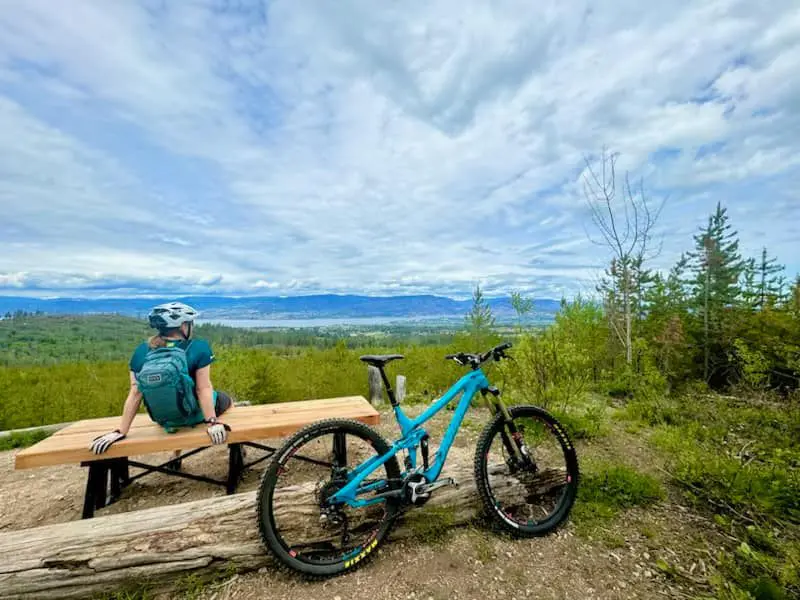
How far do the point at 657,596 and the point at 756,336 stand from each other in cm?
1373

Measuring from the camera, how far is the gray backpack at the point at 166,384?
273 centimetres

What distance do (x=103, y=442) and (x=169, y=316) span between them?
0.98 m

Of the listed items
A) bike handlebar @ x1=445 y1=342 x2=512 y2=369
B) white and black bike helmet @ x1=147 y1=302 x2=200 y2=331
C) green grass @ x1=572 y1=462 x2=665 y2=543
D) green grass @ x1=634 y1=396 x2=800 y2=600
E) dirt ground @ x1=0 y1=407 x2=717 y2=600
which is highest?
white and black bike helmet @ x1=147 y1=302 x2=200 y2=331

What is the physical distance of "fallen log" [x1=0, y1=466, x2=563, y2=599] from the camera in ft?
6.70

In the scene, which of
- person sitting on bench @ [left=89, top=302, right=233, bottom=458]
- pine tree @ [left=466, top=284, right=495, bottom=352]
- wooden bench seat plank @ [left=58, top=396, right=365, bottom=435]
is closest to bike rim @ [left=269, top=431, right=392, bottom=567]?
person sitting on bench @ [left=89, top=302, right=233, bottom=458]

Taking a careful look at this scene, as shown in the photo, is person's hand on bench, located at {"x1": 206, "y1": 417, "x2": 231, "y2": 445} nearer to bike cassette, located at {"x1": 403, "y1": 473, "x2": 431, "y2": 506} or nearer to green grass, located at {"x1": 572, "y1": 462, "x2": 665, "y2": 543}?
bike cassette, located at {"x1": 403, "y1": 473, "x2": 431, "y2": 506}

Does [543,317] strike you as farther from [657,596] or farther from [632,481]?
[657,596]

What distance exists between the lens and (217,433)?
2896mm

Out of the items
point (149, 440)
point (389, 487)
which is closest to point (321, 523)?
point (389, 487)

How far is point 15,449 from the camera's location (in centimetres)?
592

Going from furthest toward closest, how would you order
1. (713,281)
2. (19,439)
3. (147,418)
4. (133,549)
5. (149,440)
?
(713,281)
(19,439)
(147,418)
(149,440)
(133,549)

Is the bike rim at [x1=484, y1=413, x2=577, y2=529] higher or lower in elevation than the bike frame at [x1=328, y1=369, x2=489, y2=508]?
lower

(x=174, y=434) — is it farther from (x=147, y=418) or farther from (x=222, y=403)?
(x=147, y=418)

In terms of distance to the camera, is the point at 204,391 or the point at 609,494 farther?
the point at 609,494
